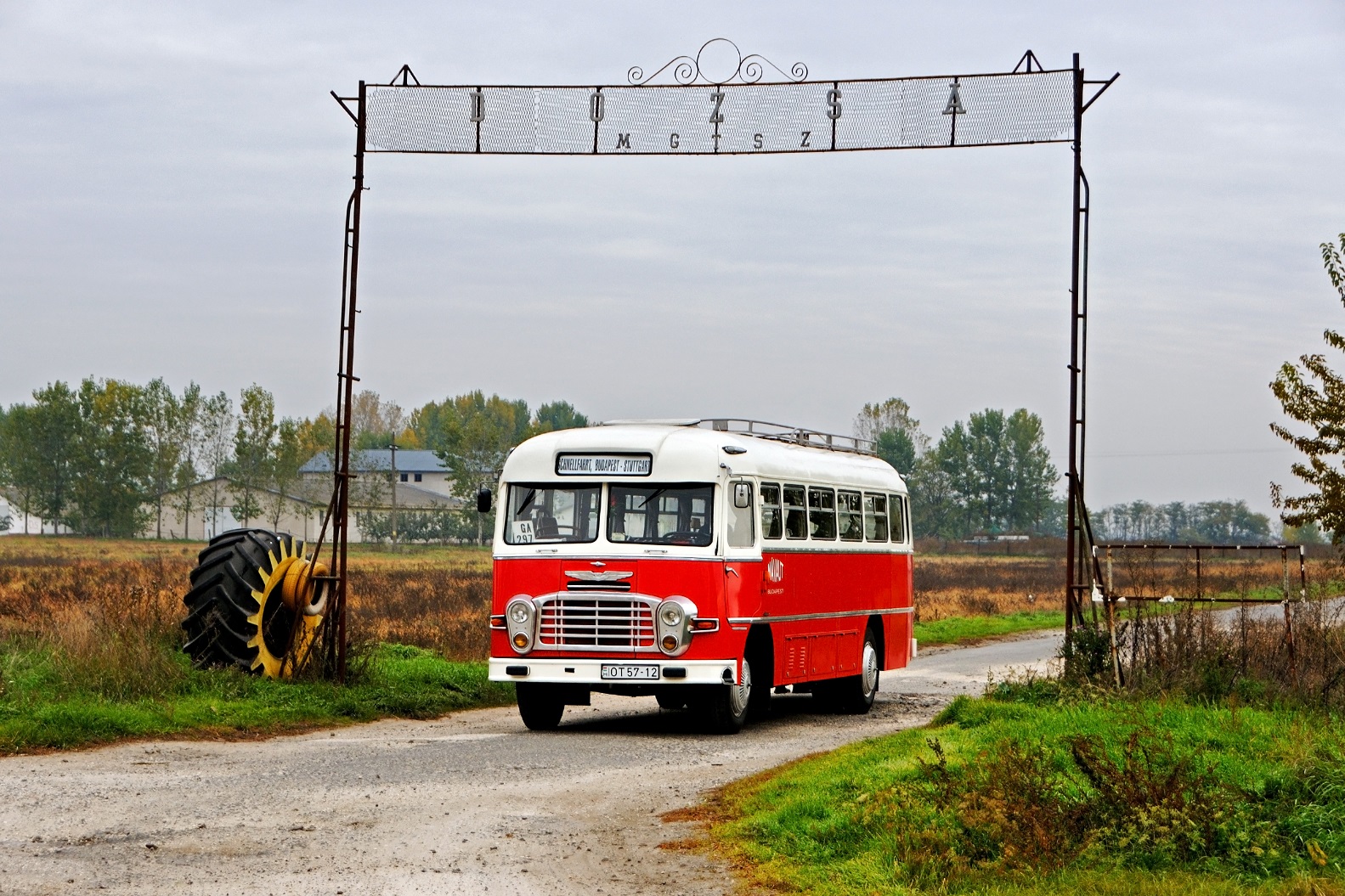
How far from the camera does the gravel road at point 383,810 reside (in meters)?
8.95

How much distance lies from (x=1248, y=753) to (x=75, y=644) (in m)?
11.4

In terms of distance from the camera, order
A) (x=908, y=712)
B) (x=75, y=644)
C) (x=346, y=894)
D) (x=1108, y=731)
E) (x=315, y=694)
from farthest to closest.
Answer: (x=908, y=712)
(x=315, y=694)
(x=75, y=644)
(x=1108, y=731)
(x=346, y=894)

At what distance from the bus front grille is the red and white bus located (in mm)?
12

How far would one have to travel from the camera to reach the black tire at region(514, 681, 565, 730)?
17.2m

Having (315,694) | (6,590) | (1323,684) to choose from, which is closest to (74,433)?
(6,590)

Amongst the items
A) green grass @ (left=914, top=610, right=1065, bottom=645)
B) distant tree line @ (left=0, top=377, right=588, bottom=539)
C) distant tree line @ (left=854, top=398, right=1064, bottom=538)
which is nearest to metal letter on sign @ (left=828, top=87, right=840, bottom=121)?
green grass @ (left=914, top=610, right=1065, bottom=645)

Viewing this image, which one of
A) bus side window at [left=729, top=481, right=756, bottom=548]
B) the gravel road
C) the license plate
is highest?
bus side window at [left=729, top=481, right=756, bottom=548]

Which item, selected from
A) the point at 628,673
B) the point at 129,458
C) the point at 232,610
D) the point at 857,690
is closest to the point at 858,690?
the point at 857,690

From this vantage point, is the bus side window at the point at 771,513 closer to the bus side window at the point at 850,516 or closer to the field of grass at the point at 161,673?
the bus side window at the point at 850,516

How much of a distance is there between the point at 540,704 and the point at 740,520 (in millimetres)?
2915

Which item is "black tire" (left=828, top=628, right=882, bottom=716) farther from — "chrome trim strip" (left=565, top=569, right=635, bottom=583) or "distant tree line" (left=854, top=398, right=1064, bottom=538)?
"distant tree line" (left=854, top=398, right=1064, bottom=538)

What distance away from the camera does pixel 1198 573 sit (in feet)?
56.0

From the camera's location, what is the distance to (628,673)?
54.7ft

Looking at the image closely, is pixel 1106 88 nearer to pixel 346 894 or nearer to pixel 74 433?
pixel 346 894
